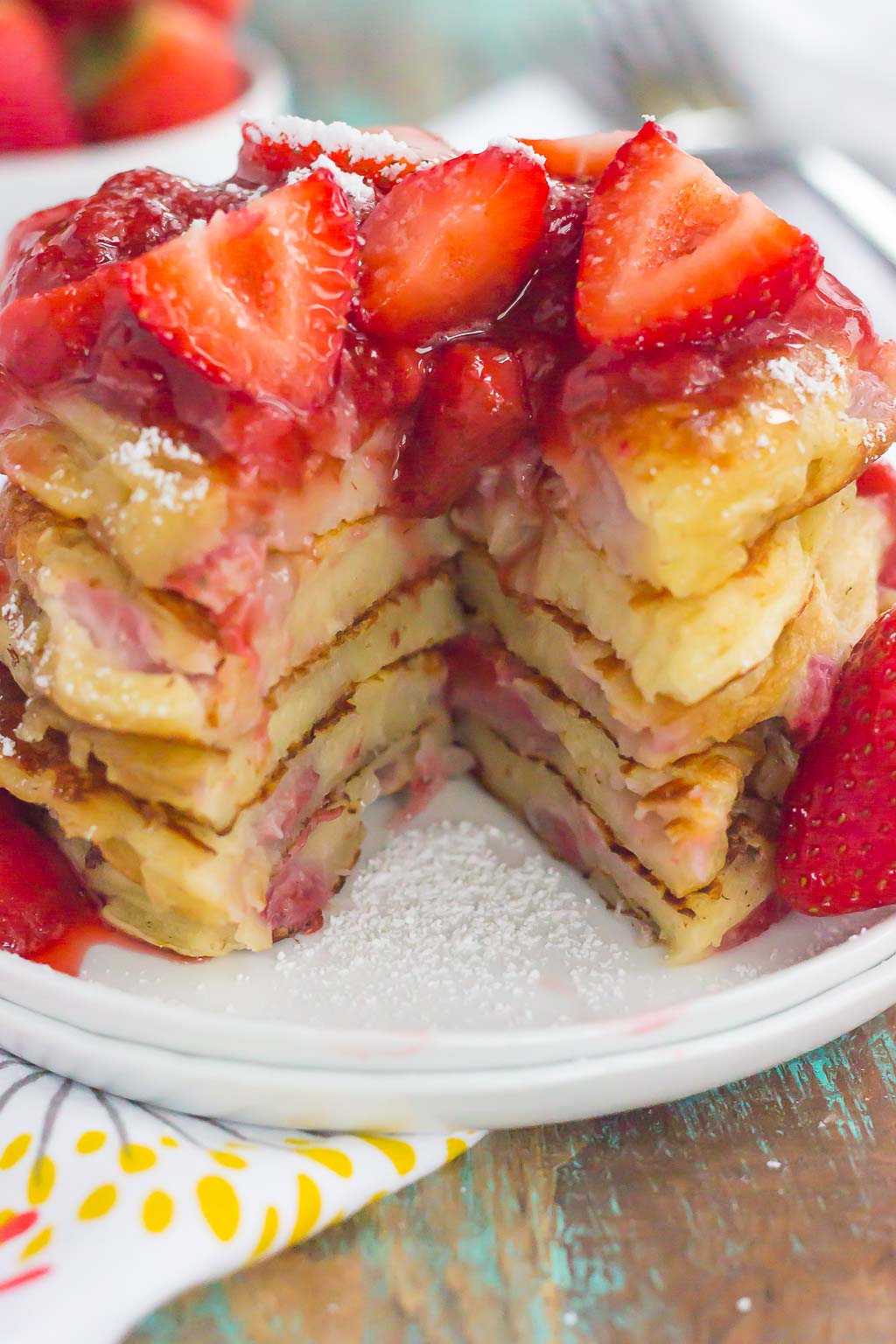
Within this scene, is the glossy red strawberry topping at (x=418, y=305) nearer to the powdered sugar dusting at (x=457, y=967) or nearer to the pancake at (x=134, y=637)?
the pancake at (x=134, y=637)

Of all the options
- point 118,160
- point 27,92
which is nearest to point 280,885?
point 118,160

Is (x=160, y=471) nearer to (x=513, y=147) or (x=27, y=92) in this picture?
(x=513, y=147)

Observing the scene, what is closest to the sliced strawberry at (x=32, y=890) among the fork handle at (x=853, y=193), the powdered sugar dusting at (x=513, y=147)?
the powdered sugar dusting at (x=513, y=147)

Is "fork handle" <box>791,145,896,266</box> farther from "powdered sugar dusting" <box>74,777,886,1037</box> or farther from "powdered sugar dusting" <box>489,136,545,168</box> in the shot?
"powdered sugar dusting" <box>74,777,886,1037</box>

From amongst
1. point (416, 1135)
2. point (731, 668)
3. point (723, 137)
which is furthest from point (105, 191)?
point (723, 137)

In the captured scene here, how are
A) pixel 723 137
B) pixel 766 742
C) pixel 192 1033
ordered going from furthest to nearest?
pixel 723 137 → pixel 766 742 → pixel 192 1033

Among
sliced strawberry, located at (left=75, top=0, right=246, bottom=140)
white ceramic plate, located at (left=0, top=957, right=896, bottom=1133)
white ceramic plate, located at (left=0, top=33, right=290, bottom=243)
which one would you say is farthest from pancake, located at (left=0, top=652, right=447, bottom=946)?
sliced strawberry, located at (left=75, top=0, right=246, bottom=140)

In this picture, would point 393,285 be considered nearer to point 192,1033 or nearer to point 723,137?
point 192,1033
